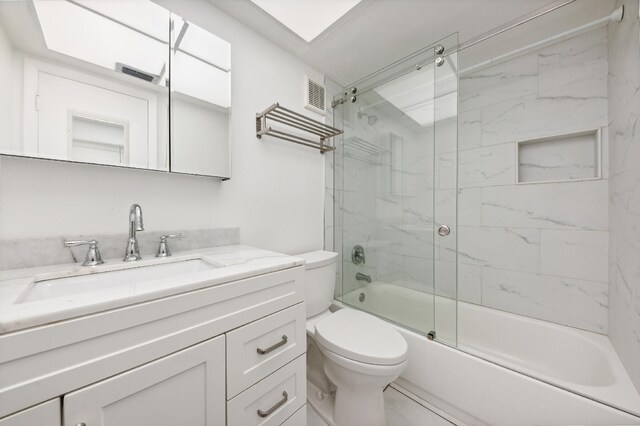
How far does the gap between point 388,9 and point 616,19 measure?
3.62ft

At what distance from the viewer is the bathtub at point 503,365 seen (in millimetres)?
962

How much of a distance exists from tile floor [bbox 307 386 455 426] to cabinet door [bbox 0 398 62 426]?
1.14m

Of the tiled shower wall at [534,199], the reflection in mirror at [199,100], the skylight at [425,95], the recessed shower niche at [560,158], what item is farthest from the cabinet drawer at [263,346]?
the recessed shower niche at [560,158]

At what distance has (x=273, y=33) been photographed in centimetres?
147

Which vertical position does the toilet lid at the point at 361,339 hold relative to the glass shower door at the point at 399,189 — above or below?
below

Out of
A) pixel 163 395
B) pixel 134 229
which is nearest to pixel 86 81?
pixel 134 229

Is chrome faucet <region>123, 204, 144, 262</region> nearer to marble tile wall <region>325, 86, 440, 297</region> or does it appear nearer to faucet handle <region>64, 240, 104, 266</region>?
faucet handle <region>64, 240, 104, 266</region>

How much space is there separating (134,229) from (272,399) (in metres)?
0.86

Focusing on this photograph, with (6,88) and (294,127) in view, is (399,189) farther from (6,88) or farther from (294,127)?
(6,88)


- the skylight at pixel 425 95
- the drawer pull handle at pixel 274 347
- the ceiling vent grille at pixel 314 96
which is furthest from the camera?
the ceiling vent grille at pixel 314 96

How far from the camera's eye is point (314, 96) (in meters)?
1.79

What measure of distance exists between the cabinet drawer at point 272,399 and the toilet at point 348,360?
23 cm

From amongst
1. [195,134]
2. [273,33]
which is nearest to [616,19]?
[273,33]

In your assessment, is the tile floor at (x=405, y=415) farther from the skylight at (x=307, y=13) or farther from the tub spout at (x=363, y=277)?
the skylight at (x=307, y=13)
